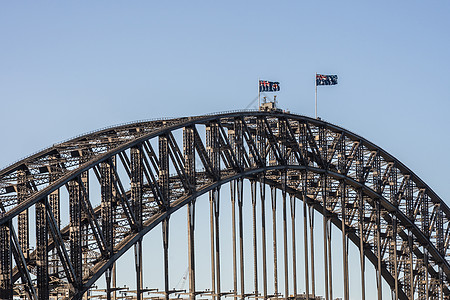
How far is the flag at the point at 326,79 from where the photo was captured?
11519cm

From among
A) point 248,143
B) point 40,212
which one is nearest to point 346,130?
point 248,143

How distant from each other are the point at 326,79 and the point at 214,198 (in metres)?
30.4

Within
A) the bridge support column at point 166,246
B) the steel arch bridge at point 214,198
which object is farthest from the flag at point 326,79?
the bridge support column at point 166,246

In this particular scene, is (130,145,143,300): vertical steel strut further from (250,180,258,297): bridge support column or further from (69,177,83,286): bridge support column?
(250,180,258,297): bridge support column

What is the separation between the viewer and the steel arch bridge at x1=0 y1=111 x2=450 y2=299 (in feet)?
251

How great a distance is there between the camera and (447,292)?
451 feet

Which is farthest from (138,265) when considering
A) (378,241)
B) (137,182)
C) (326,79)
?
(378,241)

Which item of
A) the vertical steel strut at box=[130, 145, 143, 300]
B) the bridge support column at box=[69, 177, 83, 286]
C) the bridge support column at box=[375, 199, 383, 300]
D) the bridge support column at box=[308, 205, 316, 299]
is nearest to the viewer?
the bridge support column at box=[69, 177, 83, 286]

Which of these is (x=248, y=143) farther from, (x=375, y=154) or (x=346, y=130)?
(x=375, y=154)

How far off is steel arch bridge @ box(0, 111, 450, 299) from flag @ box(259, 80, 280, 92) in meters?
3.09

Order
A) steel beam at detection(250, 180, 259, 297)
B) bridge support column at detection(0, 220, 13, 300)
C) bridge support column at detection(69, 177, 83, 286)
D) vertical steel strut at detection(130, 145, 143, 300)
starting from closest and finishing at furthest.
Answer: bridge support column at detection(0, 220, 13, 300) → bridge support column at detection(69, 177, 83, 286) → vertical steel strut at detection(130, 145, 143, 300) → steel beam at detection(250, 180, 259, 297)

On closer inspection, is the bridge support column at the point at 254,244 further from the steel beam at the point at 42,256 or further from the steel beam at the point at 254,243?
the steel beam at the point at 42,256

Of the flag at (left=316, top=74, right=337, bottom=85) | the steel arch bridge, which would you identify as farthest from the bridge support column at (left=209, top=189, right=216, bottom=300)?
the flag at (left=316, top=74, right=337, bottom=85)

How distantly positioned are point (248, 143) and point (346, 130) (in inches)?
825
